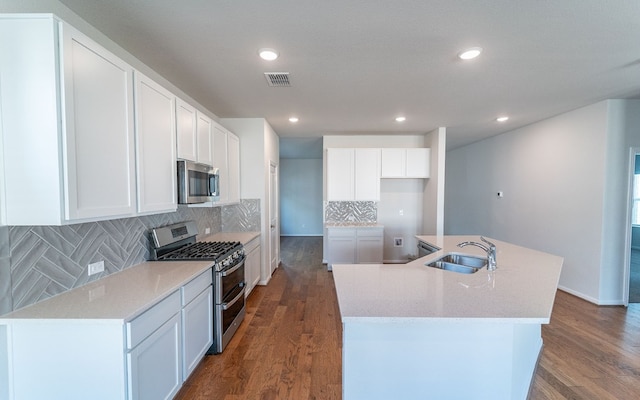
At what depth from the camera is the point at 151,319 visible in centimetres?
156

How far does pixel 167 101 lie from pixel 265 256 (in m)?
2.75

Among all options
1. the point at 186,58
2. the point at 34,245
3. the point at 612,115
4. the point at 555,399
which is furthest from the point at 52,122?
the point at 612,115

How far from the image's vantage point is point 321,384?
2.07 metres

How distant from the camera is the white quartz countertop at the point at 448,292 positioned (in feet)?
4.41

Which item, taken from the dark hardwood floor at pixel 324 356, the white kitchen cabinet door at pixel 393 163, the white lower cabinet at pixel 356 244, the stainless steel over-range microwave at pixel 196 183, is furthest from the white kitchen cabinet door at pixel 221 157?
the white kitchen cabinet door at pixel 393 163

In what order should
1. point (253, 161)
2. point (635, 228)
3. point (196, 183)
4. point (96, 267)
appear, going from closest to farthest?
point (96, 267) → point (196, 183) → point (253, 161) → point (635, 228)

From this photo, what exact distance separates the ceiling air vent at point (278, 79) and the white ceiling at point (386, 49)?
0.22 ft

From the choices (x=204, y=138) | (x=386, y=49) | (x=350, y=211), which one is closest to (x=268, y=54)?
(x=386, y=49)

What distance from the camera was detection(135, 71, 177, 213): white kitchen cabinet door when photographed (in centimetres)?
187

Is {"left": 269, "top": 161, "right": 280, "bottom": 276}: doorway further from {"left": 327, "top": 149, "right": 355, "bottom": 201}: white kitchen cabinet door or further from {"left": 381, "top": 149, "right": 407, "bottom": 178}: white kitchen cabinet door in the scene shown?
{"left": 381, "top": 149, "right": 407, "bottom": 178}: white kitchen cabinet door

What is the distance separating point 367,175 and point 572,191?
2.99 m

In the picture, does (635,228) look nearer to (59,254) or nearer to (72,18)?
(59,254)

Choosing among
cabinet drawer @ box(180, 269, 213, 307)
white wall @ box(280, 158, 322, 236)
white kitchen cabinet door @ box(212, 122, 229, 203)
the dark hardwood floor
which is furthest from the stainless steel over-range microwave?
white wall @ box(280, 158, 322, 236)

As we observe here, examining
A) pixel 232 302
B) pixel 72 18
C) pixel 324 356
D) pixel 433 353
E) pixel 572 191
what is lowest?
pixel 324 356
